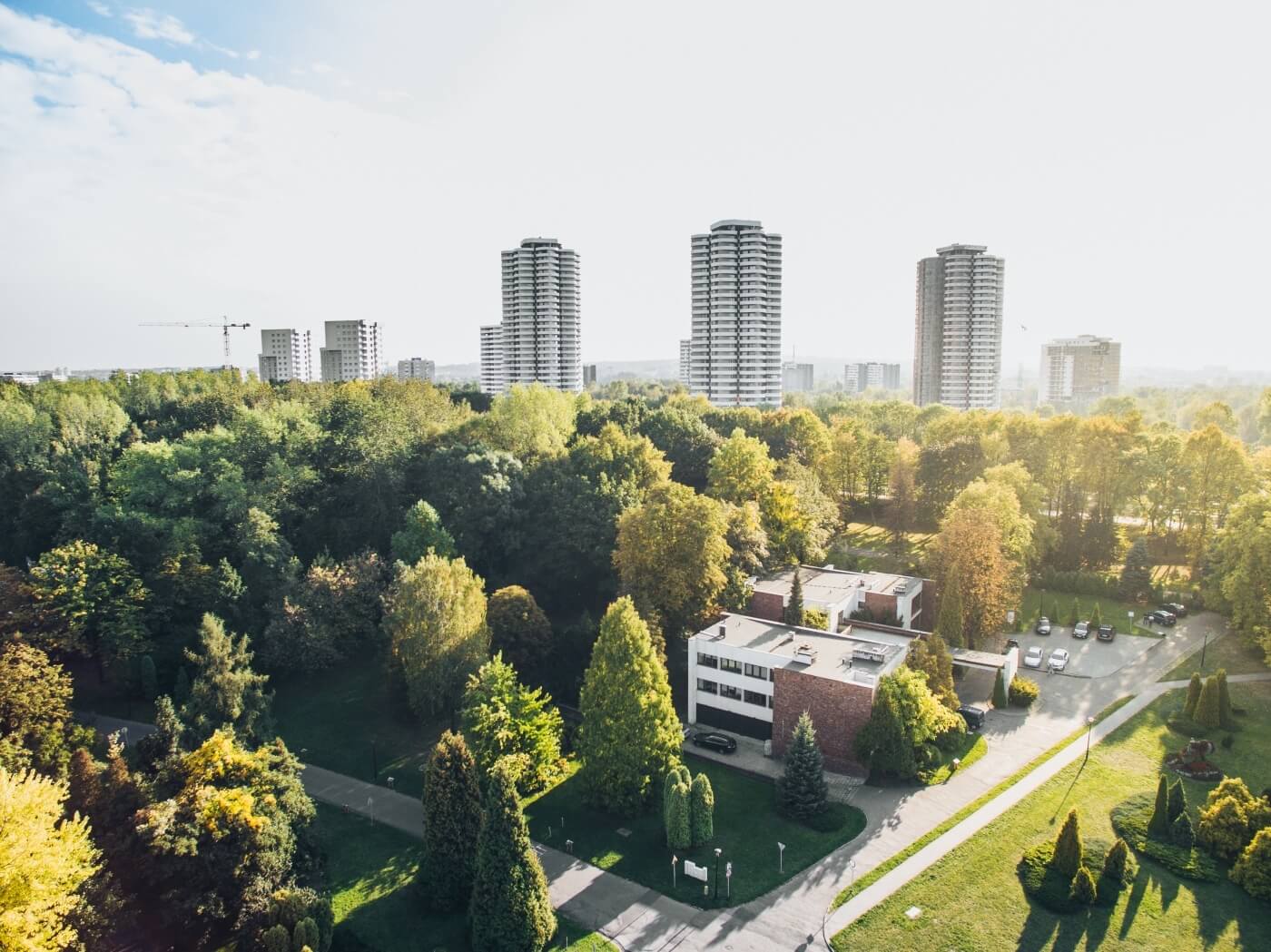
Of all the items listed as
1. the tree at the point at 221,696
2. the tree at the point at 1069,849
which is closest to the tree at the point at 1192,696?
the tree at the point at 1069,849

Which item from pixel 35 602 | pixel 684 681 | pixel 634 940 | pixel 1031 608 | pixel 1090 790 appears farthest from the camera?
pixel 1031 608

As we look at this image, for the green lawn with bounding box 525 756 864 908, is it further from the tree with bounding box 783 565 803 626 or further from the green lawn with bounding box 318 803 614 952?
the tree with bounding box 783 565 803 626

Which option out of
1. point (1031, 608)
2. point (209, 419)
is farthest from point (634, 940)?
point (209, 419)

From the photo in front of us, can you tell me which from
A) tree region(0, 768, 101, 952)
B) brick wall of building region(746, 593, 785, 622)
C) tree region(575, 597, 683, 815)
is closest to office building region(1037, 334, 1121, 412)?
brick wall of building region(746, 593, 785, 622)

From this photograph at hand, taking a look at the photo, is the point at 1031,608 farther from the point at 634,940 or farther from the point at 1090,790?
the point at 634,940

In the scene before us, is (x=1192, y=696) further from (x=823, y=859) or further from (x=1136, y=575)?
(x=823, y=859)

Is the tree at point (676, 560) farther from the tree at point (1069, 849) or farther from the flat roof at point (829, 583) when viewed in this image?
the tree at point (1069, 849)
